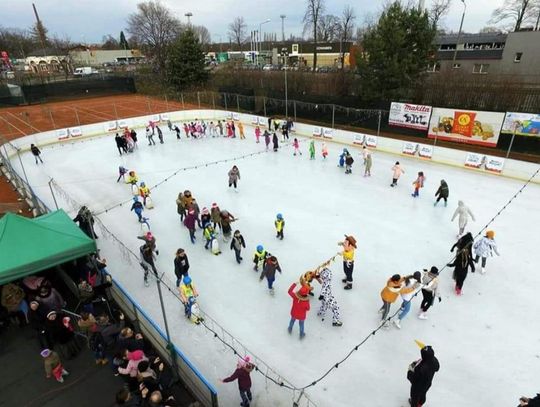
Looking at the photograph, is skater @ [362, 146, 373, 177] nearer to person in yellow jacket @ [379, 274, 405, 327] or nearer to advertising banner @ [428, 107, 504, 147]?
advertising banner @ [428, 107, 504, 147]

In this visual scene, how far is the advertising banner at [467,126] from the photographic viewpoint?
57.2ft

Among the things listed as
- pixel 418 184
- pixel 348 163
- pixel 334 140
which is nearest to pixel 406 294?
pixel 418 184

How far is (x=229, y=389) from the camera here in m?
5.92

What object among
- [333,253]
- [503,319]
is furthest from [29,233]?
[503,319]

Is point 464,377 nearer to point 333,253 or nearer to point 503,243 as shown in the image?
point 333,253

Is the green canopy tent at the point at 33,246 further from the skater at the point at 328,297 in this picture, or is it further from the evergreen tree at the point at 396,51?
the evergreen tree at the point at 396,51

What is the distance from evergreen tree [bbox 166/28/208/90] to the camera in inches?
1519

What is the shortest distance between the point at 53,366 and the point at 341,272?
6326 mm

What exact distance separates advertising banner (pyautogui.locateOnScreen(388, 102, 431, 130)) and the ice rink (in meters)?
4.33

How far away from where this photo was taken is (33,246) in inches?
262

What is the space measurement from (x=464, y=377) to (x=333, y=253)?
14.0 ft

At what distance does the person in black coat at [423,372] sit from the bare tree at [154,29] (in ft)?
172

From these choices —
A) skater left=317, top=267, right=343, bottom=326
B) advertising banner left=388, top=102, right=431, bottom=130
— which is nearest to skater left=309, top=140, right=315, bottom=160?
advertising banner left=388, top=102, right=431, bottom=130

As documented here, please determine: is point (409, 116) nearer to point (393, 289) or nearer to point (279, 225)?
point (279, 225)
